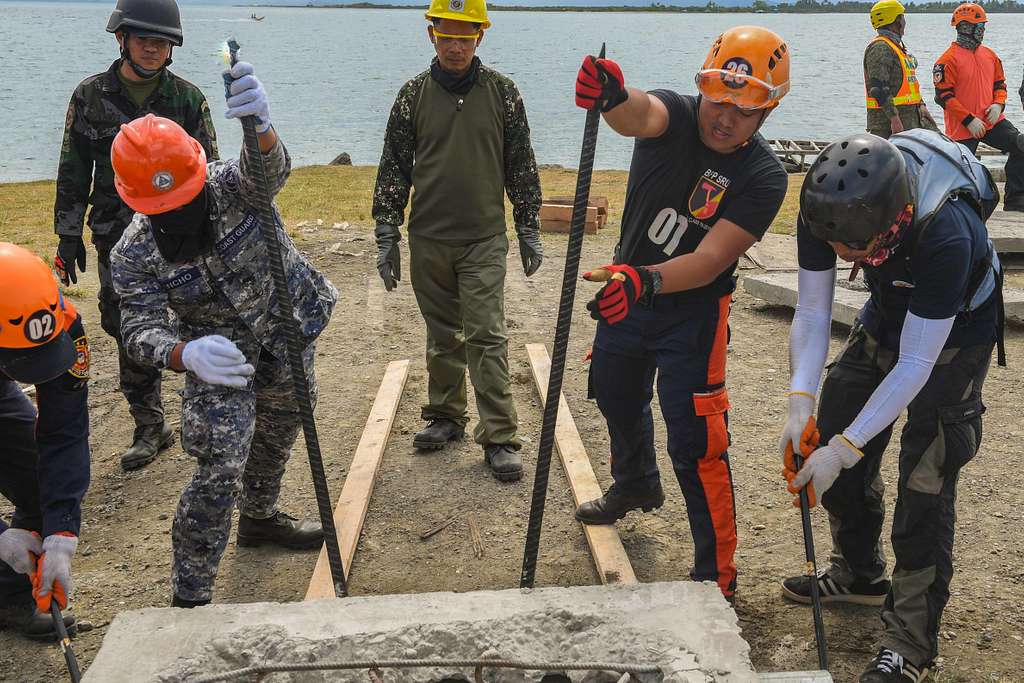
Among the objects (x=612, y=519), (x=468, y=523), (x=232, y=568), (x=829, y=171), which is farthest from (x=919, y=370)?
(x=232, y=568)

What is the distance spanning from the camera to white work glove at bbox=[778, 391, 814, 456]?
120 inches

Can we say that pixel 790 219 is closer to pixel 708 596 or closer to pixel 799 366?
pixel 799 366

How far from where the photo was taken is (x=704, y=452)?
3.28 m

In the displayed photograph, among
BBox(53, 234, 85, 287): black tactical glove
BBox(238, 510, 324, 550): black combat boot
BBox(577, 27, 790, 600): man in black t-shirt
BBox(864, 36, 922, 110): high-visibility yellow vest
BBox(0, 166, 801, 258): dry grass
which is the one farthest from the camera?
BBox(0, 166, 801, 258): dry grass

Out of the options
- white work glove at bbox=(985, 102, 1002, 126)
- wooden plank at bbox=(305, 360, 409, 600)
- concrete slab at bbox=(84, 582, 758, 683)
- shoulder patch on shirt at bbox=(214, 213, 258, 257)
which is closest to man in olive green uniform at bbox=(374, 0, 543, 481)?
wooden plank at bbox=(305, 360, 409, 600)

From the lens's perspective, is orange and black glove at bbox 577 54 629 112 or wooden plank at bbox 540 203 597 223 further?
wooden plank at bbox 540 203 597 223

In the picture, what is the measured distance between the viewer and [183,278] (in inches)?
125

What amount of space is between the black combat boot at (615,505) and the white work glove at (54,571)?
6.76 feet

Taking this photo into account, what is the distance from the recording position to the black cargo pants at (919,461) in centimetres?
296

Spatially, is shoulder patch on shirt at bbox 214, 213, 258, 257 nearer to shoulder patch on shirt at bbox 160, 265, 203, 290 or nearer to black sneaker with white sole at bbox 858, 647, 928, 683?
shoulder patch on shirt at bbox 160, 265, 203, 290

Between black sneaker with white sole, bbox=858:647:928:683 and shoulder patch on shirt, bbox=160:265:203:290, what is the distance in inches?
102

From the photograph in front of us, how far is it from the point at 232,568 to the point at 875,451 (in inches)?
101

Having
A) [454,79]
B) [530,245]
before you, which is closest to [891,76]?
[530,245]

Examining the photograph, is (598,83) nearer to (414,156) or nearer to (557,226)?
(414,156)
